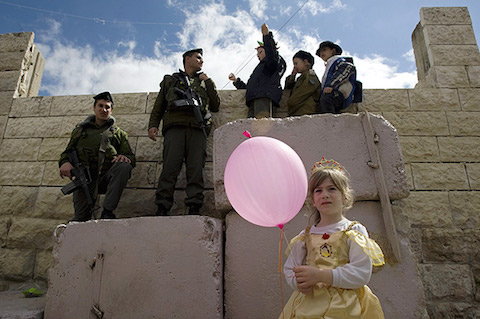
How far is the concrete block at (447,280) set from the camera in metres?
3.24

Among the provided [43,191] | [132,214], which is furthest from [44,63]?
[132,214]

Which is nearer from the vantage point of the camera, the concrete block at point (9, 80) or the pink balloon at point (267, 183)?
the pink balloon at point (267, 183)

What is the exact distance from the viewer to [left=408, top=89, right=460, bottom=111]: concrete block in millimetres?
4102

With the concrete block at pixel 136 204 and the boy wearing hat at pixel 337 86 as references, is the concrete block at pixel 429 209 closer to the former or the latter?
the boy wearing hat at pixel 337 86

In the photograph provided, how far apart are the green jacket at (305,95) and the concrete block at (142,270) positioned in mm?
1911

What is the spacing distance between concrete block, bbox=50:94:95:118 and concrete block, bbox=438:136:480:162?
15.2 ft

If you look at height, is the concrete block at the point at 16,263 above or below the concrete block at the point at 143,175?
below

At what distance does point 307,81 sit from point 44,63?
4.39m

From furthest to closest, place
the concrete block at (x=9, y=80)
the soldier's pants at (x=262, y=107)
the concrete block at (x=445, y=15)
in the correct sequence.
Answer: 1. the concrete block at (x=9, y=80)
2. the concrete block at (x=445, y=15)
3. the soldier's pants at (x=262, y=107)

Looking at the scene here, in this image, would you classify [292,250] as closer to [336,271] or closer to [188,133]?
[336,271]

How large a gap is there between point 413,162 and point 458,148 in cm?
59

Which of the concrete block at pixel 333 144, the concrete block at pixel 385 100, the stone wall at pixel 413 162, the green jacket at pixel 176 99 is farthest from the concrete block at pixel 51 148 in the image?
the concrete block at pixel 385 100

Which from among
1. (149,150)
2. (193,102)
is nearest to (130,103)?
(149,150)

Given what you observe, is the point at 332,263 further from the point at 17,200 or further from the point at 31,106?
the point at 31,106
